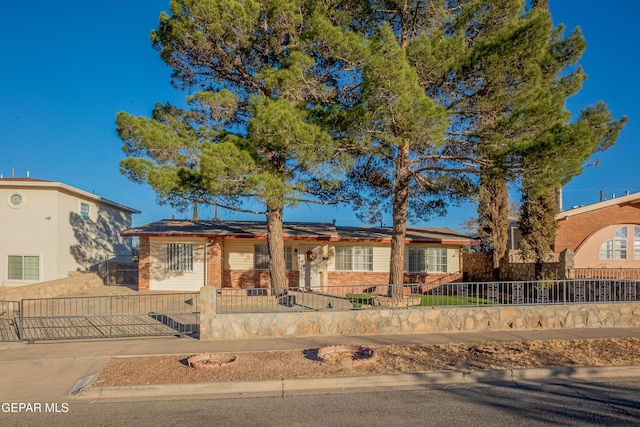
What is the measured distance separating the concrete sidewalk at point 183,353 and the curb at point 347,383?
0.02 meters

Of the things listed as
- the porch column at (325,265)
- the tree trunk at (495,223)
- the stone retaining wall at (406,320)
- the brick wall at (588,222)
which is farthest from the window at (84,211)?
the brick wall at (588,222)

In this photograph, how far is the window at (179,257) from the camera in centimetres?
2078

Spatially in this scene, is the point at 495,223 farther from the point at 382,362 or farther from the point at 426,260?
the point at 382,362

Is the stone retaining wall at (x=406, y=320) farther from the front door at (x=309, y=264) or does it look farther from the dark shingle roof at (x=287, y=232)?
the front door at (x=309, y=264)

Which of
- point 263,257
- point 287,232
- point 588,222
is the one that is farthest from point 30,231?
point 588,222

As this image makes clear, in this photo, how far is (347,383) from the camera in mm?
7633

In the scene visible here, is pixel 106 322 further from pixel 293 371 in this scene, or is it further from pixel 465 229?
pixel 465 229

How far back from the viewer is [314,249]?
830 inches

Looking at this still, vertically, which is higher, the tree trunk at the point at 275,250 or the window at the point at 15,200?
the window at the point at 15,200

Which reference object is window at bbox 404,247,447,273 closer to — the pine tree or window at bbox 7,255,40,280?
the pine tree

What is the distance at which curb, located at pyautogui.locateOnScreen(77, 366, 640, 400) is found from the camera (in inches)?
289

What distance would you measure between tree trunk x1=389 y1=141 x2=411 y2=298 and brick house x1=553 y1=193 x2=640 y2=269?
12693 millimetres

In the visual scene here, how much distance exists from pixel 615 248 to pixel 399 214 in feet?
50.8

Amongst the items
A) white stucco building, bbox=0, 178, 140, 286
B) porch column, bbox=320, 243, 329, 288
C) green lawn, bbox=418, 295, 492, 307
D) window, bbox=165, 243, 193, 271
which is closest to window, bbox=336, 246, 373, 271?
porch column, bbox=320, 243, 329, 288
